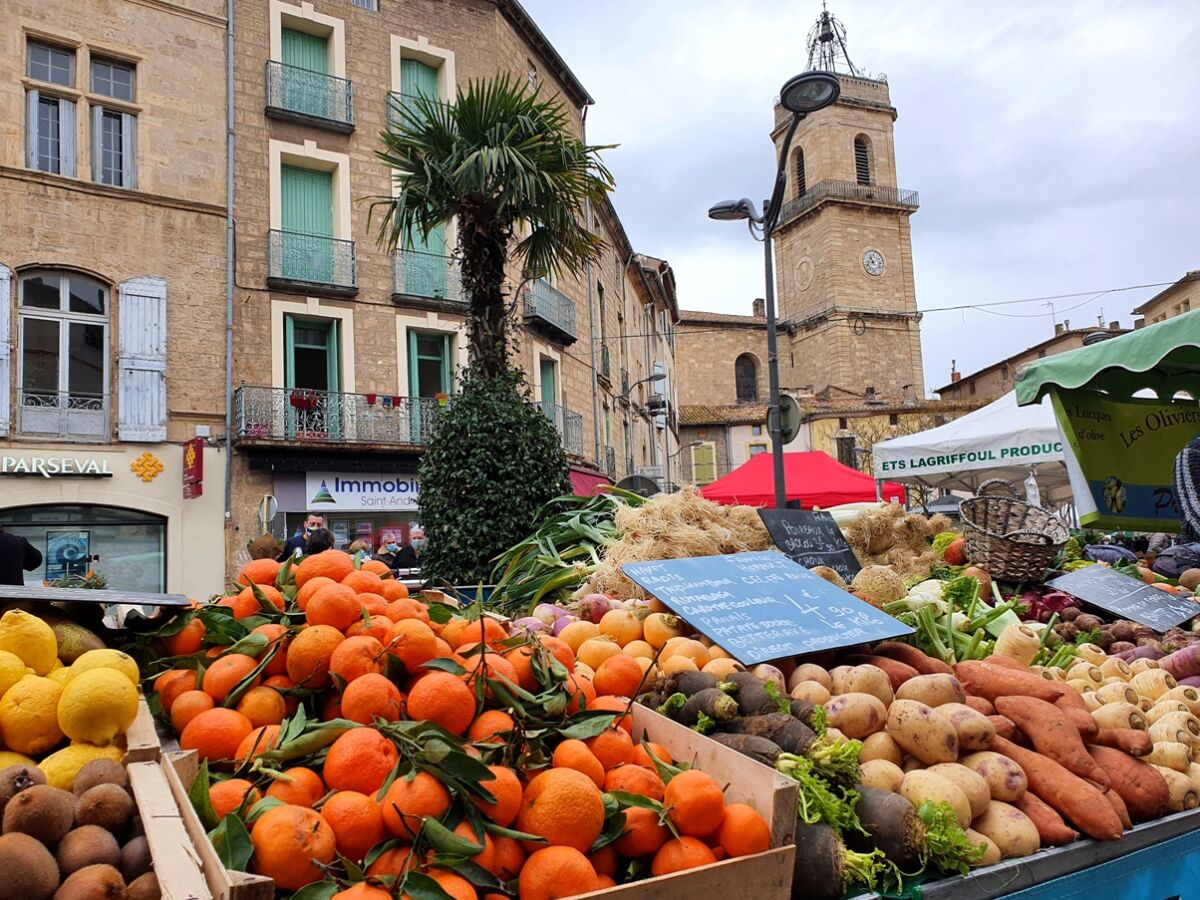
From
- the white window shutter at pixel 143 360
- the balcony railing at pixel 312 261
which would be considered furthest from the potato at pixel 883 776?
the balcony railing at pixel 312 261

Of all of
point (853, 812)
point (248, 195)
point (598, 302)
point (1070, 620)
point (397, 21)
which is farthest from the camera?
point (598, 302)

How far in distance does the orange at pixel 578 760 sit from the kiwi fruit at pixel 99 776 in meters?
0.91

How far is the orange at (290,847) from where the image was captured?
165cm

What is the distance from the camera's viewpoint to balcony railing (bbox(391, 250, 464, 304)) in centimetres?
1842

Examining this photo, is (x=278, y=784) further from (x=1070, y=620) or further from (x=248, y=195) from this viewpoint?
(x=248, y=195)

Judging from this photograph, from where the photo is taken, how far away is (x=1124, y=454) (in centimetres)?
639

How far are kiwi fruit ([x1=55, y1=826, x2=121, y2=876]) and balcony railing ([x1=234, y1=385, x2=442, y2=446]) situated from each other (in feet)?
50.8

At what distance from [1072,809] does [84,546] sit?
15.8 meters

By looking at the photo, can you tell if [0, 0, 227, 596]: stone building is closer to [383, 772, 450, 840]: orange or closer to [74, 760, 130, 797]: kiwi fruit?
[74, 760, 130, 797]: kiwi fruit

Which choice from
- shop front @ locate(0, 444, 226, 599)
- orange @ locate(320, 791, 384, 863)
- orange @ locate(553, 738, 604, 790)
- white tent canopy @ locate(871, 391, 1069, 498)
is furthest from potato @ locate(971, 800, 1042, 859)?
shop front @ locate(0, 444, 226, 599)

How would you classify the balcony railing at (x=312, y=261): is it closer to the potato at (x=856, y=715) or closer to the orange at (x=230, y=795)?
the potato at (x=856, y=715)

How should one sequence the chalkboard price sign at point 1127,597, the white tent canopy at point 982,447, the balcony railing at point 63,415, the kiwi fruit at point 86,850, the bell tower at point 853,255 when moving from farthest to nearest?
the bell tower at point 853,255 < the balcony railing at point 63,415 < the white tent canopy at point 982,447 < the chalkboard price sign at point 1127,597 < the kiwi fruit at point 86,850

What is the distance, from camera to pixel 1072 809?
2588mm

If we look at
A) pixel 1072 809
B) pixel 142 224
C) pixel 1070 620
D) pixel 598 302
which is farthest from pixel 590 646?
pixel 598 302
